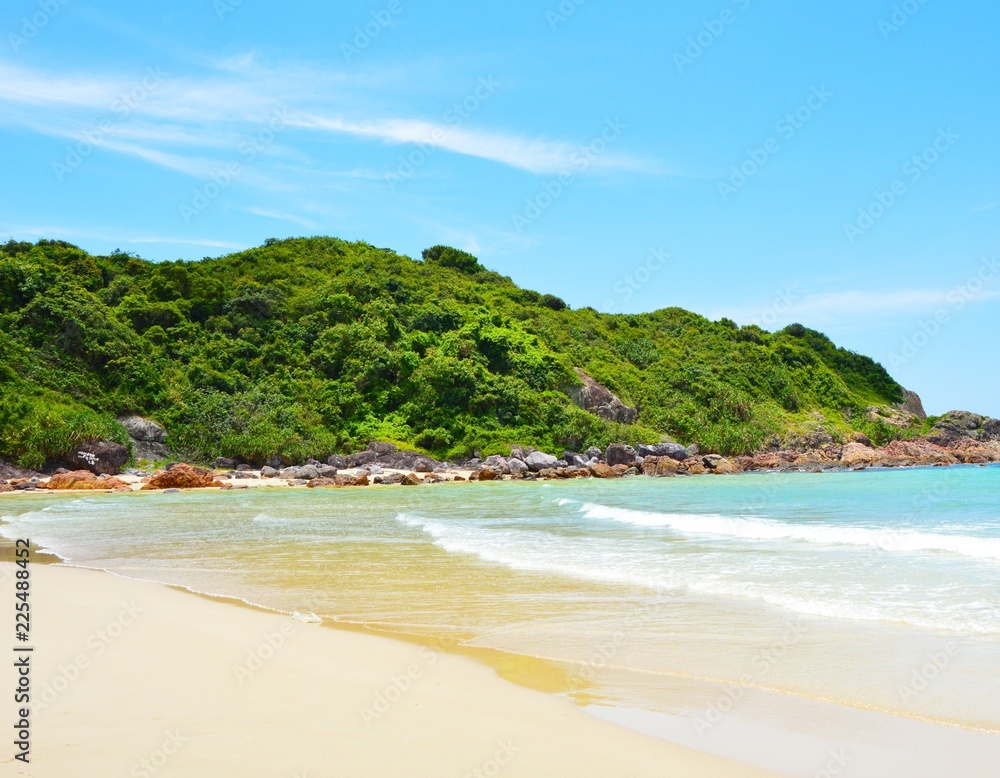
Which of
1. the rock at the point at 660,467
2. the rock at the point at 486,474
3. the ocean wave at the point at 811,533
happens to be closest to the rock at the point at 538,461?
the rock at the point at 486,474

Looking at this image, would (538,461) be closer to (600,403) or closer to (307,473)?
(307,473)

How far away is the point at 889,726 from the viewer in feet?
14.7

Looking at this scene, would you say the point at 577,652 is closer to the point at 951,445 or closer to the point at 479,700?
the point at 479,700

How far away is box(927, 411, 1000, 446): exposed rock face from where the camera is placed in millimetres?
69625

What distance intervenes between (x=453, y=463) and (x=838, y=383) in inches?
2070

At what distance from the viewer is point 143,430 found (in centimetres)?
4525

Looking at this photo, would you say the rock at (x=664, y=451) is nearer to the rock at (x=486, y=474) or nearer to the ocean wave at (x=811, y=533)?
the rock at (x=486, y=474)

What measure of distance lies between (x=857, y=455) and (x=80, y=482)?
50.4 meters

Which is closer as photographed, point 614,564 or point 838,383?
point 614,564

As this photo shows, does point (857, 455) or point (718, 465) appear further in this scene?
point (857, 455)

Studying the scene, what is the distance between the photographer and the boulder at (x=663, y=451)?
168ft

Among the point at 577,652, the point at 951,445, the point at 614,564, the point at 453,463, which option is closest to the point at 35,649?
the point at 577,652

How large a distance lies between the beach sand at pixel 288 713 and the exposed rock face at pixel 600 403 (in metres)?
52.8

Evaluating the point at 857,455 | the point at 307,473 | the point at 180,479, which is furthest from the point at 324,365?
the point at 857,455
